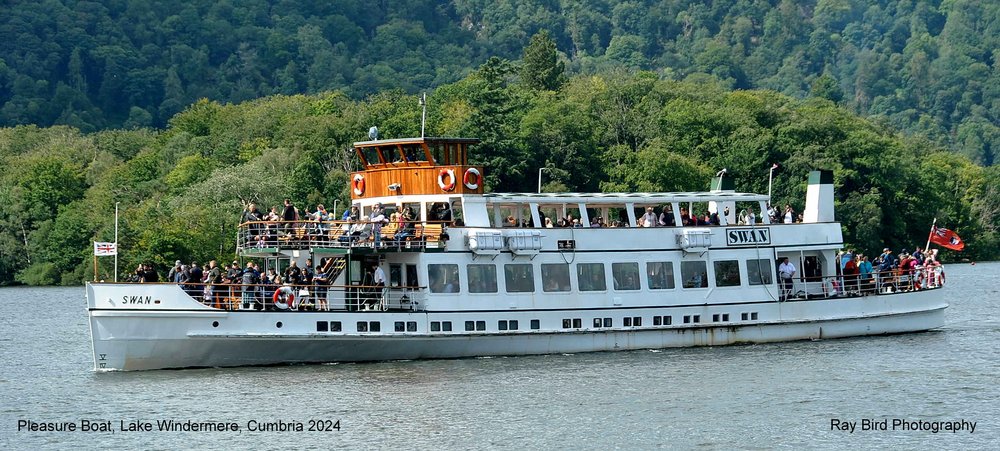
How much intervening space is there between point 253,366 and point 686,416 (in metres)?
11.2

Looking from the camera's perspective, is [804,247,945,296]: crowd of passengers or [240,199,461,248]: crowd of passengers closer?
[240,199,461,248]: crowd of passengers

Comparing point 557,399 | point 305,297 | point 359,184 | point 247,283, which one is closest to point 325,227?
point 305,297

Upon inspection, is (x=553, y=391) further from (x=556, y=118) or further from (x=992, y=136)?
(x=992, y=136)

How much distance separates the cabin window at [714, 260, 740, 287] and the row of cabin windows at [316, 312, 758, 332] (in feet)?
2.83

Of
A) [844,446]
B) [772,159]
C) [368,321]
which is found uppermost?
[772,159]

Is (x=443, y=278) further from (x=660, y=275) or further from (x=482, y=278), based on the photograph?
(x=660, y=275)

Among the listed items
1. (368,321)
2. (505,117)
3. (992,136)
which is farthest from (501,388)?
(992,136)

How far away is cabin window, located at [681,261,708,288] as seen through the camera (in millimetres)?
41750

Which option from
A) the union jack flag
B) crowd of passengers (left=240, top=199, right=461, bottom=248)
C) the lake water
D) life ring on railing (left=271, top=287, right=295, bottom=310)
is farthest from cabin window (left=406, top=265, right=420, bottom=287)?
the union jack flag

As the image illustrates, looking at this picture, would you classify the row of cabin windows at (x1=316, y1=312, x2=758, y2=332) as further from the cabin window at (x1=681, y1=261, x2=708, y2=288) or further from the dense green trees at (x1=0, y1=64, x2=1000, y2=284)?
the dense green trees at (x1=0, y1=64, x2=1000, y2=284)

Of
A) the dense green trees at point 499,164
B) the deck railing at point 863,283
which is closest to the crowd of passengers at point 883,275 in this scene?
the deck railing at point 863,283

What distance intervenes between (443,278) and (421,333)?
5.12 ft

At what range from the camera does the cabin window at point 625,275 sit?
40.9 metres

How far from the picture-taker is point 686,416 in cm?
3266
